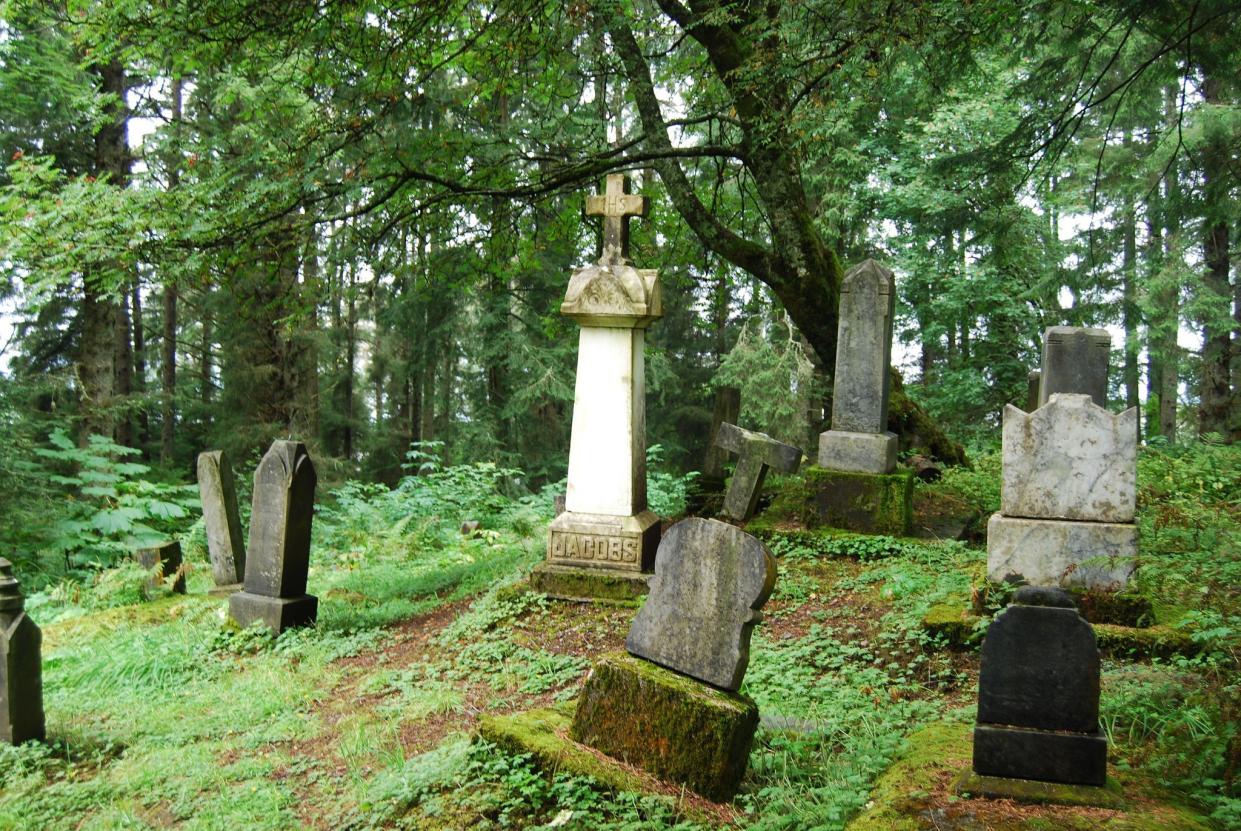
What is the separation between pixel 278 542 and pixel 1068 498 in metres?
5.79

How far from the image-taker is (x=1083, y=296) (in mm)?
15617

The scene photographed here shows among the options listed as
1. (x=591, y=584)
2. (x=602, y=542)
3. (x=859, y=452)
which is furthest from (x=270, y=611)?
(x=859, y=452)

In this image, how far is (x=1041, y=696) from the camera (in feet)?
10.5

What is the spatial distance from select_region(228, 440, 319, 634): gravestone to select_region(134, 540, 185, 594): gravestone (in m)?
2.09

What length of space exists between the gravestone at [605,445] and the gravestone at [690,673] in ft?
10.9

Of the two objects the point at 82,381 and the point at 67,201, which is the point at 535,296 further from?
the point at 67,201

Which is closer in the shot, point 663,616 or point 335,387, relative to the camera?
point 663,616

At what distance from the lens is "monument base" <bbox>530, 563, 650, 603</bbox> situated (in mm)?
6930

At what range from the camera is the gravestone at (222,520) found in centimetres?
810

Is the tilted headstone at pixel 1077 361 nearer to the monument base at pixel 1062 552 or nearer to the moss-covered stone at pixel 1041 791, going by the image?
the monument base at pixel 1062 552

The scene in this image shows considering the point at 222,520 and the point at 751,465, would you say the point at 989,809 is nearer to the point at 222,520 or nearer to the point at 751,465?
the point at 751,465

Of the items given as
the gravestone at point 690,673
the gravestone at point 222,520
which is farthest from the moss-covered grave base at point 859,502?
the gravestone at point 222,520

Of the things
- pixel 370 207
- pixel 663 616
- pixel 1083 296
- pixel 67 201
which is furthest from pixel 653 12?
pixel 1083 296

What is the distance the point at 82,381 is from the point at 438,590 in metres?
8.91
